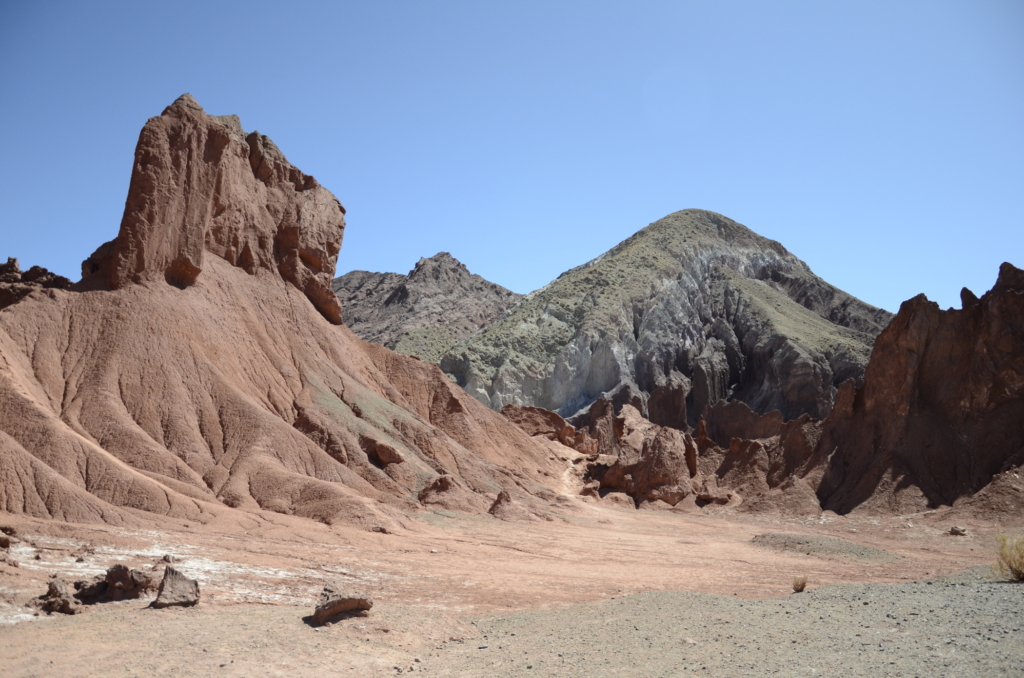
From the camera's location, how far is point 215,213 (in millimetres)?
42594

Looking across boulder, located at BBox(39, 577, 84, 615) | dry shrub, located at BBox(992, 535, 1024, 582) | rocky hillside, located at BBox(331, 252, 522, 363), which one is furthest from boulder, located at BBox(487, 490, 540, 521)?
rocky hillside, located at BBox(331, 252, 522, 363)

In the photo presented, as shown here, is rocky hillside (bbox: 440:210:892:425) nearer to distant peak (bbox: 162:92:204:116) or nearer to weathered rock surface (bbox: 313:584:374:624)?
distant peak (bbox: 162:92:204:116)

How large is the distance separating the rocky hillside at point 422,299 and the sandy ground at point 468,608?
7581 cm

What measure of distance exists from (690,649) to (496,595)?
27.1 feet

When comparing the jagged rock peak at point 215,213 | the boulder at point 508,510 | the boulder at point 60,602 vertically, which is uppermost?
the jagged rock peak at point 215,213

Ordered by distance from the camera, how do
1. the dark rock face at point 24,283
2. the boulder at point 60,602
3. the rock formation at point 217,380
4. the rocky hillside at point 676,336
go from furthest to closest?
the rocky hillside at point 676,336 → the dark rock face at point 24,283 → the rock formation at point 217,380 → the boulder at point 60,602

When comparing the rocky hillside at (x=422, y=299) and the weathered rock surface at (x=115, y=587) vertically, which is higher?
the rocky hillside at (x=422, y=299)

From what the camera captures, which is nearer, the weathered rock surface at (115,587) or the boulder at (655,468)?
the weathered rock surface at (115,587)

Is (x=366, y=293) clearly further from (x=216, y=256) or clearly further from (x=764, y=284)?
(x=216, y=256)

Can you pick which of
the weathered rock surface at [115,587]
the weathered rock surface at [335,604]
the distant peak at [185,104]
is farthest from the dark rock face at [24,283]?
the weathered rock surface at [335,604]

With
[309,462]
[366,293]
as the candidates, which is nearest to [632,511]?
[309,462]

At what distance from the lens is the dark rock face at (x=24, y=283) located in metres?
35.5

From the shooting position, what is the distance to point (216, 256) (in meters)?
42.5

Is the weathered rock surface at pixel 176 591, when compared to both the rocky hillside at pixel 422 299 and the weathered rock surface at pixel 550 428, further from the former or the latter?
the rocky hillside at pixel 422 299
